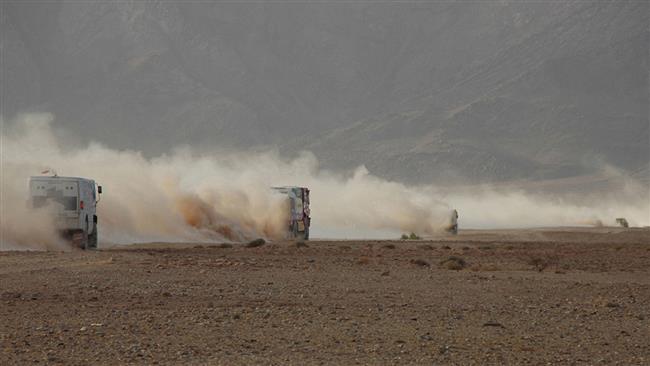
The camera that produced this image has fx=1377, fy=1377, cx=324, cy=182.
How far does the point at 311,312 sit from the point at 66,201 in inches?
967

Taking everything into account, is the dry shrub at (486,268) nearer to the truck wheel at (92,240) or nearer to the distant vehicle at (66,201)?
the distant vehicle at (66,201)

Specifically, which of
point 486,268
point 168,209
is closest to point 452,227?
point 168,209

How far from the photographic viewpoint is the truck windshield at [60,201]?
148 feet

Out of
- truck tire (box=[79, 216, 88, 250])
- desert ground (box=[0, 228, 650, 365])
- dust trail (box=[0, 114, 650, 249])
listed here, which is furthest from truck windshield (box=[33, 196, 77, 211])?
desert ground (box=[0, 228, 650, 365])

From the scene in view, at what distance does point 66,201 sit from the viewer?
1783 inches

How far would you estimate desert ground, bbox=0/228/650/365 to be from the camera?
56.2 ft

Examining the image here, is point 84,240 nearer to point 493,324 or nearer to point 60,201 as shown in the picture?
point 60,201

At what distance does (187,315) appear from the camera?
21.2 metres

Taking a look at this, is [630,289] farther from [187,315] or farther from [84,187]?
[84,187]

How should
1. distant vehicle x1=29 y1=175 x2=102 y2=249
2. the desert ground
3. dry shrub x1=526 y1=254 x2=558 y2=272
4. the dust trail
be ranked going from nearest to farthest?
the desert ground, dry shrub x1=526 y1=254 x2=558 y2=272, distant vehicle x1=29 y1=175 x2=102 y2=249, the dust trail

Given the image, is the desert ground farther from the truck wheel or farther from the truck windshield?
the truck wheel

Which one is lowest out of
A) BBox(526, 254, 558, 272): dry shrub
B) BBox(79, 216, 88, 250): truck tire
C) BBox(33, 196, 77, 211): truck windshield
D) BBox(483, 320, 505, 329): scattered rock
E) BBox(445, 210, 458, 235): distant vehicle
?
BBox(483, 320, 505, 329): scattered rock

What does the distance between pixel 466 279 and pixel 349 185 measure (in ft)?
329

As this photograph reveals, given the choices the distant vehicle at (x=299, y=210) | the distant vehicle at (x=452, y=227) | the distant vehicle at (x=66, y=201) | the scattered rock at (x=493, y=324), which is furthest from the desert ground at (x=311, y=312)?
the distant vehicle at (x=452, y=227)
